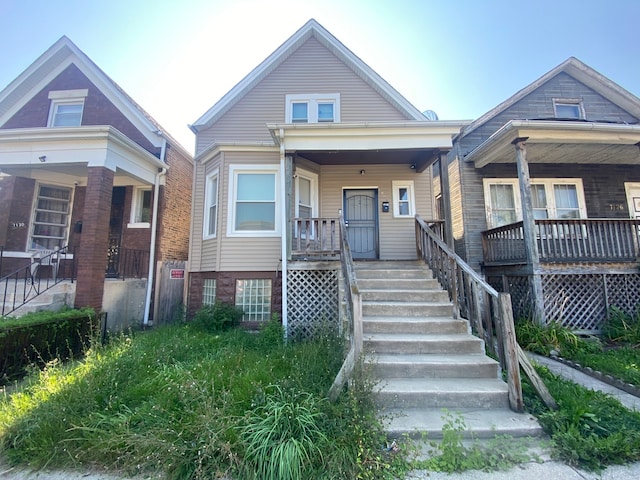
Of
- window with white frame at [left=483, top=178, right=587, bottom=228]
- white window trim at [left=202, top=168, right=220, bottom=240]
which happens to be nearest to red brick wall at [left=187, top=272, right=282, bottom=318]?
white window trim at [left=202, top=168, right=220, bottom=240]

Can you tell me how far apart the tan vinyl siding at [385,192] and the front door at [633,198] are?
23.0 ft

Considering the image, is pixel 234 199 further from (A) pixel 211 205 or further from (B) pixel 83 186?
(B) pixel 83 186

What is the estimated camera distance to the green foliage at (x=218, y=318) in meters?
6.98

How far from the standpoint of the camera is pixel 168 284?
8844 mm

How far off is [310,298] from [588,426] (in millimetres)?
4750

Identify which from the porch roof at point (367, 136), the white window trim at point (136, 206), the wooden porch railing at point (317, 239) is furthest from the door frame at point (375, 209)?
the white window trim at point (136, 206)

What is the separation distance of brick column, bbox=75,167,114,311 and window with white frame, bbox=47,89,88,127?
446cm

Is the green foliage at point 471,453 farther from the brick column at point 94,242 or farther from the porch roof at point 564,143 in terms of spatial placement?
the brick column at point 94,242

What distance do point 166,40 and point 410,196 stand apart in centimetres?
827

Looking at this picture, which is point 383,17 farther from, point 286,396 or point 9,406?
point 9,406

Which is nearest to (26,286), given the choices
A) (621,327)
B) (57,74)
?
(57,74)

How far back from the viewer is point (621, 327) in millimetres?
6902

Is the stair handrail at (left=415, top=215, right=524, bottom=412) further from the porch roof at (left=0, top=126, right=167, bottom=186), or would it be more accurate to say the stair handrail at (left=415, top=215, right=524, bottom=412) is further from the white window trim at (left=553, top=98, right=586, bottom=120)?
the porch roof at (left=0, top=126, right=167, bottom=186)

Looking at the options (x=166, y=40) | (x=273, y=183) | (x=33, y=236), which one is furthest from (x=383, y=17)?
(x=33, y=236)
